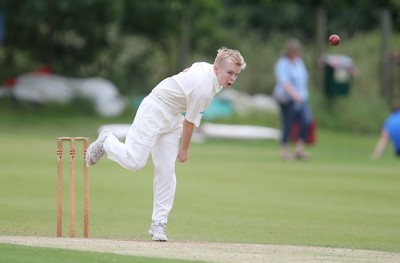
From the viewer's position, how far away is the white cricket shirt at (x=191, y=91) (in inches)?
412

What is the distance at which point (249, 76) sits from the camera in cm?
3481

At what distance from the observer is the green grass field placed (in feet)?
40.3

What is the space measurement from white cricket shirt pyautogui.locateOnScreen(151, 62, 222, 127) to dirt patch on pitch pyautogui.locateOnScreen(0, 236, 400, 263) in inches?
46.3

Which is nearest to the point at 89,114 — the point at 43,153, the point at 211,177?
the point at 43,153

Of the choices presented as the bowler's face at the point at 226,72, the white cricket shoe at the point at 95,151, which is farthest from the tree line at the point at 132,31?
the bowler's face at the point at 226,72

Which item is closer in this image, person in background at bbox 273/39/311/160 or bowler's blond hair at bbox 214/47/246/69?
bowler's blond hair at bbox 214/47/246/69

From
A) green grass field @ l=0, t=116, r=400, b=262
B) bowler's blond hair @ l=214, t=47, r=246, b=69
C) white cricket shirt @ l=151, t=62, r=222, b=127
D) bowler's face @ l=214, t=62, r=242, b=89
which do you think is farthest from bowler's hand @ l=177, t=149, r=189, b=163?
green grass field @ l=0, t=116, r=400, b=262

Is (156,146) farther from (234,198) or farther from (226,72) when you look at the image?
(234,198)

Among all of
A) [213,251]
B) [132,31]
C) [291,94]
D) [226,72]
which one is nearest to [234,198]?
[226,72]

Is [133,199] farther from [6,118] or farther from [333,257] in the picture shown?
[6,118]

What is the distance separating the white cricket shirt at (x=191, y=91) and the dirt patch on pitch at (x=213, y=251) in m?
1.18

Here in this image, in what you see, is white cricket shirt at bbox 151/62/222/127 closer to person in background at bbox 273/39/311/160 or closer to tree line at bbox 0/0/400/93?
person in background at bbox 273/39/311/160

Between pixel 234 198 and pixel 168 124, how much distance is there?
5559 mm

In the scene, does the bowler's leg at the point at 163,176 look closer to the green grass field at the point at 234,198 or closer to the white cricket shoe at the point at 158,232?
the white cricket shoe at the point at 158,232
